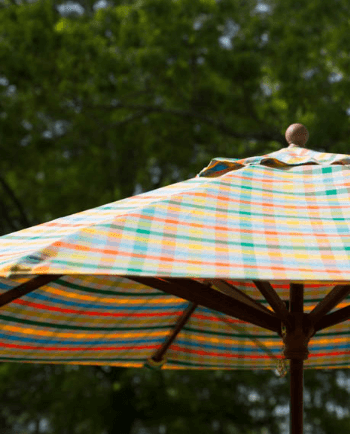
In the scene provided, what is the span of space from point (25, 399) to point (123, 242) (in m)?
9.59

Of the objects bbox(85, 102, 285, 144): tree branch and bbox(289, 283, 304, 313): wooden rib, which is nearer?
bbox(289, 283, 304, 313): wooden rib

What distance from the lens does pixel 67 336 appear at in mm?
3184

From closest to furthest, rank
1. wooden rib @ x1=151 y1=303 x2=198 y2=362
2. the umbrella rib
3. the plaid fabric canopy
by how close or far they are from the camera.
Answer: the plaid fabric canopy, the umbrella rib, wooden rib @ x1=151 y1=303 x2=198 y2=362

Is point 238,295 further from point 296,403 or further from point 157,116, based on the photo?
point 157,116

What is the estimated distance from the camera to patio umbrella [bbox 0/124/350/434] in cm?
155

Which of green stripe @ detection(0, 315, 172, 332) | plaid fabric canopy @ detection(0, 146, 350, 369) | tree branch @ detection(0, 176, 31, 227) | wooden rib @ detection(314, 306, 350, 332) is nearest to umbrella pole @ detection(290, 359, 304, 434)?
wooden rib @ detection(314, 306, 350, 332)

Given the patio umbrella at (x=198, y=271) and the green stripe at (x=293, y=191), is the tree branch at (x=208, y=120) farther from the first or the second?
the green stripe at (x=293, y=191)

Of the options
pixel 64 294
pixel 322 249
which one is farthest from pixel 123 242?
pixel 64 294

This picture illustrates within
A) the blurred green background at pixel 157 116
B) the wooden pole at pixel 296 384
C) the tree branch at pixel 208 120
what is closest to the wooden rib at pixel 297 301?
the wooden pole at pixel 296 384

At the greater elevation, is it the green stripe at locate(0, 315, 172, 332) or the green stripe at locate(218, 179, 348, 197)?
the green stripe at locate(218, 179, 348, 197)

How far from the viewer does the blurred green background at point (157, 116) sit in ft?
28.8

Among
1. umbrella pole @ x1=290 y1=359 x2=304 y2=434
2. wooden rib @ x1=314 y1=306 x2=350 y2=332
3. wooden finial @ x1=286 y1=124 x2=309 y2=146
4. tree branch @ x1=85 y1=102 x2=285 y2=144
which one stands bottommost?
umbrella pole @ x1=290 y1=359 x2=304 y2=434

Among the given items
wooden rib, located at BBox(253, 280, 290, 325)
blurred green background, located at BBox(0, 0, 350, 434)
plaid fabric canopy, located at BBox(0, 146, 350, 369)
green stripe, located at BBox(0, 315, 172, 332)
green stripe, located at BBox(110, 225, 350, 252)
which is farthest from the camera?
blurred green background, located at BBox(0, 0, 350, 434)

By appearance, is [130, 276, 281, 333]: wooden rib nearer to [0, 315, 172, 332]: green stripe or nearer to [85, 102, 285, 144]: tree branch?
[0, 315, 172, 332]: green stripe
